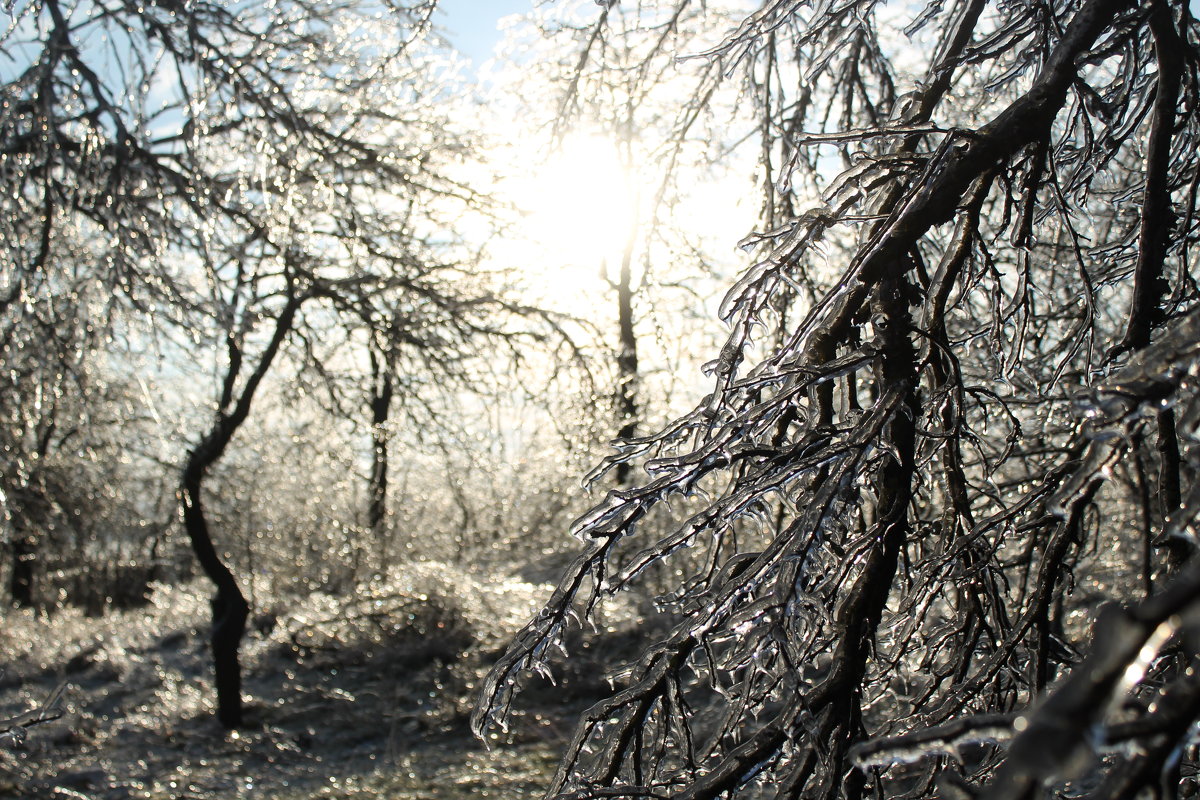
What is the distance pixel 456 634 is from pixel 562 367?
3086mm

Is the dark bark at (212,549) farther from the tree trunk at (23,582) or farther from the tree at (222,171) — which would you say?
the tree trunk at (23,582)

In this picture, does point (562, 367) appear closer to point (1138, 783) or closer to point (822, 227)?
point (822, 227)

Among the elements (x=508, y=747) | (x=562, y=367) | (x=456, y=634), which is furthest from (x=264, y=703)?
(x=562, y=367)

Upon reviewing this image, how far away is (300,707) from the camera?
24.4ft

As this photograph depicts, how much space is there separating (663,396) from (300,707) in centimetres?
419

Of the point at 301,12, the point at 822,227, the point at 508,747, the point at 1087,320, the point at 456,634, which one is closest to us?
the point at 822,227

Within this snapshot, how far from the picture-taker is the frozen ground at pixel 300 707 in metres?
5.75

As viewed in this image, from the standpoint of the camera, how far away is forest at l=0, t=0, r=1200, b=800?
4.09 ft

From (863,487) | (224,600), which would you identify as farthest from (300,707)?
(863,487)

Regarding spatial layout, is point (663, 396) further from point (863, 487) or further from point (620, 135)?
point (863, 487)

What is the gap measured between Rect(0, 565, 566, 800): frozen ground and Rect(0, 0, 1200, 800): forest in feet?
0.15

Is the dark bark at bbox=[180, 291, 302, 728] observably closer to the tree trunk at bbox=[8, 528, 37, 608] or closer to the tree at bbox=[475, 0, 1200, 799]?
the tree at bbox=[475, 0, 1200, 799]

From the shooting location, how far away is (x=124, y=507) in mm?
16375

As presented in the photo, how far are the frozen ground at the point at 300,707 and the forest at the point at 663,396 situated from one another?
5cm
